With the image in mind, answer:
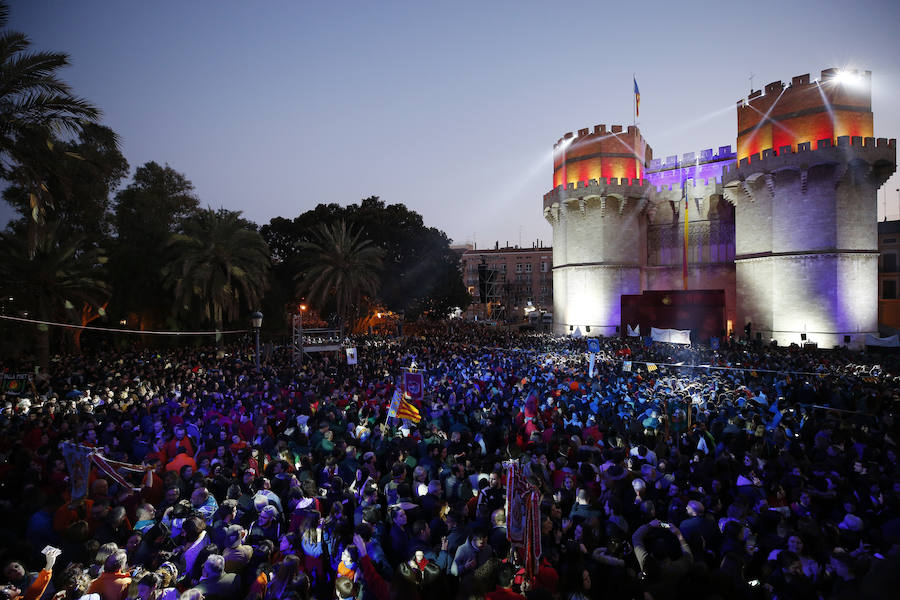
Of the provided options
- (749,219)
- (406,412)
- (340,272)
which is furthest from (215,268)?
(749,219)

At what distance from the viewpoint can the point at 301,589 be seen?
4234mm

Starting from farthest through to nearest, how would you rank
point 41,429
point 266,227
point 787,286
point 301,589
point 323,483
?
point 266,227 < point 787,286 < point 41,429 < point 323,483 < point 301,589

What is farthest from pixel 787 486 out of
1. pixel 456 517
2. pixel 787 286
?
pixel 787 286

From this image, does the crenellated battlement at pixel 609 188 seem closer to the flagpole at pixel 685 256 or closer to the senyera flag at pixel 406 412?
the flagpole at pixel 685 256

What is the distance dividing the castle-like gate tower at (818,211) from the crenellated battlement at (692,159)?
18.5 ft

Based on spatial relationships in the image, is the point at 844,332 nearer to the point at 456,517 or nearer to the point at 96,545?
the point at 456,517

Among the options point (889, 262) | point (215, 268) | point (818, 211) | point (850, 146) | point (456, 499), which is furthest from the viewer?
point (889, 262)

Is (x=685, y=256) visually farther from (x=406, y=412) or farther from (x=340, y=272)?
(x=406, y=412)

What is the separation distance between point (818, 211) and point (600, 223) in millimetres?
12987

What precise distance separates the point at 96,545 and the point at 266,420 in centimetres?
639

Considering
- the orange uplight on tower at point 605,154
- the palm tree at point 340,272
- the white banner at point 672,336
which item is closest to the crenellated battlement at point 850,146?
the orange uplight on tower at point 605,154

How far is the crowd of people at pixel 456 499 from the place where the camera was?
4.32 meters

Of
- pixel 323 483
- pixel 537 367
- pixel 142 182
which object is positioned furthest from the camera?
pixel 142 182

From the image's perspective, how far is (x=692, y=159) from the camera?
1457 inches
